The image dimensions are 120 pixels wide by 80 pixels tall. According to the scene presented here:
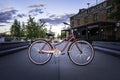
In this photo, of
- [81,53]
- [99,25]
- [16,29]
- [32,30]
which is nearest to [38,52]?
[81,53]

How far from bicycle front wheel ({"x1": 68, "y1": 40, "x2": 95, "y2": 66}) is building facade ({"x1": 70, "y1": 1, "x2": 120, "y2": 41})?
40.5 metres

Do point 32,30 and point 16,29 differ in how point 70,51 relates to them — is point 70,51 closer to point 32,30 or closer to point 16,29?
point 32,30

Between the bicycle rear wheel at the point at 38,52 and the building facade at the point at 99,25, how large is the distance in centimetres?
4055

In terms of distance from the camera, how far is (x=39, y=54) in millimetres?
8367

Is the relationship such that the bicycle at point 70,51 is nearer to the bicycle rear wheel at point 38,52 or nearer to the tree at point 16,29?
the bicycle rear wheel at point 38,52

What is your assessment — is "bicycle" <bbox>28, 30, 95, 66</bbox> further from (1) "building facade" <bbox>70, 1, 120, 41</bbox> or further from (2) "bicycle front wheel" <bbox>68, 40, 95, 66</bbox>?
(1) "building facade" <bbox>70, 1, 120, 41</bbox>

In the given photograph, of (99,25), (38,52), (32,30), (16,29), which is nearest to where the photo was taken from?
(38,52)

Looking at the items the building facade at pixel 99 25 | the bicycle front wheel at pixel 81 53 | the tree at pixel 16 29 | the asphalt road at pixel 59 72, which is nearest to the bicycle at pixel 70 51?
the bicycle front wheel at pixel 81 53

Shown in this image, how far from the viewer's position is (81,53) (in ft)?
26.6

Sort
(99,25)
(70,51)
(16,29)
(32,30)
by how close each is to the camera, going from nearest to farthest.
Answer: (70,51) → (99,25) → (32,30) → (16,29)

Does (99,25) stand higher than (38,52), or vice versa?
(99,25)

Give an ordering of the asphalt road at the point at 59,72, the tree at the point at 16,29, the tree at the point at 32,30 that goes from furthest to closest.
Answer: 1. the tree at the point at 16,29
2. the tree at the point at 32,30
3. the asphalt road at the point at 59,72

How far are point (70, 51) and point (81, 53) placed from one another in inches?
15.7

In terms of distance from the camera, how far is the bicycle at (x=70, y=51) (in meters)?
7.96
